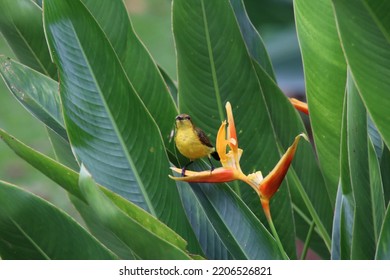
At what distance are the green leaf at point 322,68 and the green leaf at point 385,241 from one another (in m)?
0.32

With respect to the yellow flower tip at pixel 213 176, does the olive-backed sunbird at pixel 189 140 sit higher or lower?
higher

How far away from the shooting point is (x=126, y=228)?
888mm

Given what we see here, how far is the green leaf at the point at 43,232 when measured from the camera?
3.33 feet

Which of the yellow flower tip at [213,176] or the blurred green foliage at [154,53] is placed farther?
the blurred green foliage at [154,53]

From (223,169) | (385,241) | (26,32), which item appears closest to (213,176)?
(223,169)

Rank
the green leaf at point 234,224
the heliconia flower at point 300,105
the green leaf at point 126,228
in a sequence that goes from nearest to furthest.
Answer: the green leaf at point 126,228 < the green leaf at point 234,224 < the heliconia flower at point 300,105

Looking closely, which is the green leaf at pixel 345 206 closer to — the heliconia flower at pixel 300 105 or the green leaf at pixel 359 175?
the green leaf at pixel 359 175

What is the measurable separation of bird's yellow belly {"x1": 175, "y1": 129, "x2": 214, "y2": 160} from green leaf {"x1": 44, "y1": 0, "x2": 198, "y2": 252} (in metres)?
0.03

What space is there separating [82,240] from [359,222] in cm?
37

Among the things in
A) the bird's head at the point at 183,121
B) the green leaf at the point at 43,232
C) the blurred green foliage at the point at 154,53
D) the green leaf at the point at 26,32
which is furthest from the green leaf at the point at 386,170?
the blurred green foliage at the point at 154,53

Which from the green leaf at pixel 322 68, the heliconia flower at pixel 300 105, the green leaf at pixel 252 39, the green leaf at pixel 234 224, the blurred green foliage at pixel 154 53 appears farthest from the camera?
the blurred green foliage at pixel 154 53

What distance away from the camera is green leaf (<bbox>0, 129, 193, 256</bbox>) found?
0.97 meters

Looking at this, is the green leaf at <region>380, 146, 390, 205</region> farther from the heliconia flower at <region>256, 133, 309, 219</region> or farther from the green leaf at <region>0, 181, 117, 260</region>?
the green leaf at <region>0, 181, 117, 260</region>

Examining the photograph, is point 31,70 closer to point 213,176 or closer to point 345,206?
point 213,176
